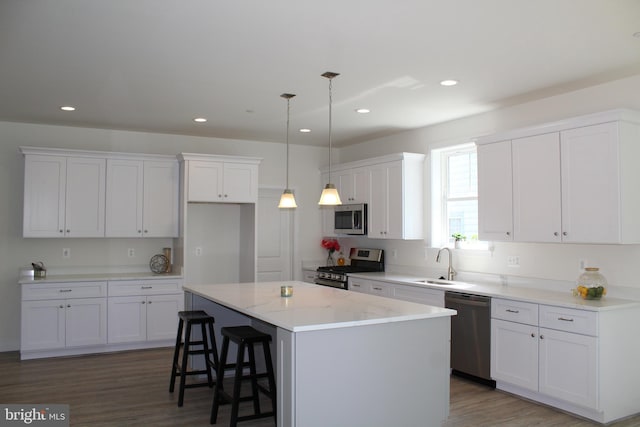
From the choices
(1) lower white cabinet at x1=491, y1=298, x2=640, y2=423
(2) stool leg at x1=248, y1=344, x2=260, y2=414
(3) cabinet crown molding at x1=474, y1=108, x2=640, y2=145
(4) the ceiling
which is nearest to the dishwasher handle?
(1) lower white cabinet at x1=491, y1=298, x2=640, y2=423

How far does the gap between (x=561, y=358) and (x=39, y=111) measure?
214 inches

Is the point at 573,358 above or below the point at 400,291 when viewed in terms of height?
below

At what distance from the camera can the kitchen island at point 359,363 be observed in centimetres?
287

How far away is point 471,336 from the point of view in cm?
473

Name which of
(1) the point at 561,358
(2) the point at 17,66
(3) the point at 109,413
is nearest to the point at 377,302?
(1) the point at 561,358

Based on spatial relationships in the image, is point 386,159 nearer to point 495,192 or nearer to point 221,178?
point 495,192

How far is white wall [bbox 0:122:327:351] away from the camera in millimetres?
5902

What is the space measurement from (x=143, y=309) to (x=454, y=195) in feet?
12.6

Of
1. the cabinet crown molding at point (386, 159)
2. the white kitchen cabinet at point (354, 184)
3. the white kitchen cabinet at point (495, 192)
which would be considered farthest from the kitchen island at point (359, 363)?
the white kitchen cabinet at point (354, 184)

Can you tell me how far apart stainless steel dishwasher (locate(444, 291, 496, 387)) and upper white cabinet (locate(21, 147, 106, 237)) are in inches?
162

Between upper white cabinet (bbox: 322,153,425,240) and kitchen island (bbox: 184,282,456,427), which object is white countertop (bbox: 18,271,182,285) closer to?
upper white cabinet (bbox: 322,153,425,240)

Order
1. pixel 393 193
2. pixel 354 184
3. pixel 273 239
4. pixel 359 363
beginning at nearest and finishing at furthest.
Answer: pixel 359 363
pixel 393 193
pixel 354 184
pixel 273 239

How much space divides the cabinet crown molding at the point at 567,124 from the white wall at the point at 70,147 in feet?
11.0

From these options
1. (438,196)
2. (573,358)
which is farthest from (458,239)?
(573,358)
